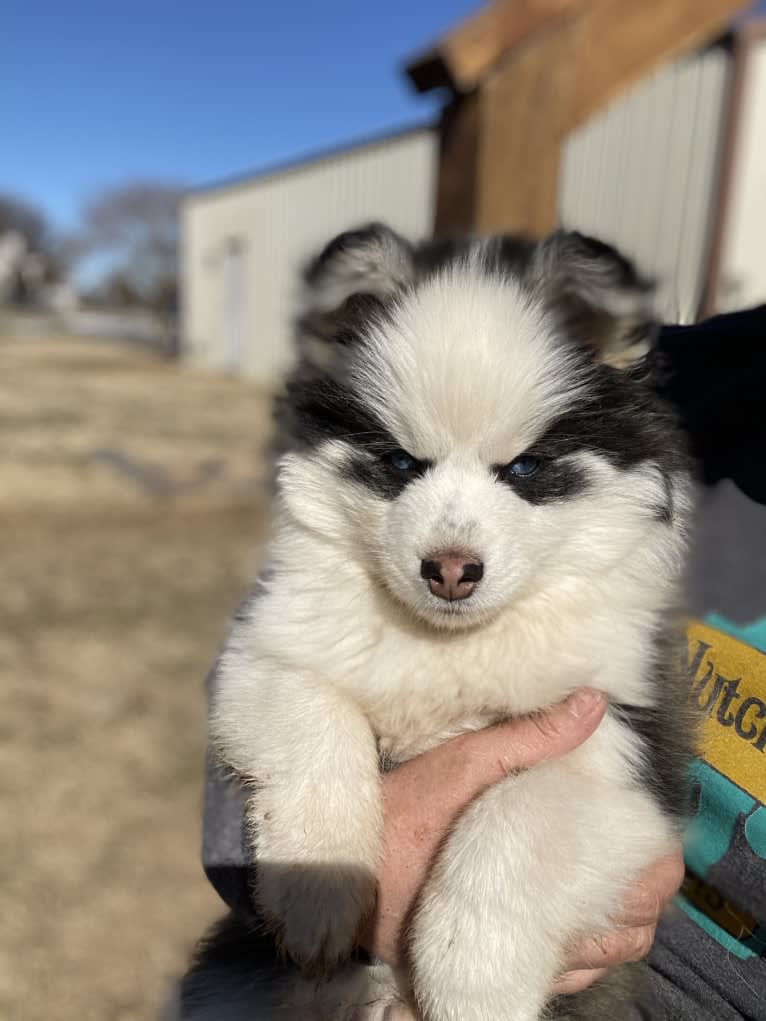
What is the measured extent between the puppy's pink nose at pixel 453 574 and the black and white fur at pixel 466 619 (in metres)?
0.02

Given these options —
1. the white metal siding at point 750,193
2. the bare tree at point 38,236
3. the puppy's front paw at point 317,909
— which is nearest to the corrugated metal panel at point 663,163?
the white metal siding at point 750,193

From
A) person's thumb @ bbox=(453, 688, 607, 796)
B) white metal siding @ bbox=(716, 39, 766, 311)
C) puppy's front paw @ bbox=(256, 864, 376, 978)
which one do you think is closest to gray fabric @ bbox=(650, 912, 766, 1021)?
person's thumb @ bbox=(453, 688, 607, 796)

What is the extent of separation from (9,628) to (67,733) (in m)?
1.59

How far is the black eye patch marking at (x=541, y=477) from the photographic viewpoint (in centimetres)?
176

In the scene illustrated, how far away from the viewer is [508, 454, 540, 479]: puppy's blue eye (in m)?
1.76

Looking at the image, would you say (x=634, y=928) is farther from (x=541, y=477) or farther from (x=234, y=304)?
(x=234, y=304)

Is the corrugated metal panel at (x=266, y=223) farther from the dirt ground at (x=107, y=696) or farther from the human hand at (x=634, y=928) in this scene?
the human hand at (x=634, y=928)

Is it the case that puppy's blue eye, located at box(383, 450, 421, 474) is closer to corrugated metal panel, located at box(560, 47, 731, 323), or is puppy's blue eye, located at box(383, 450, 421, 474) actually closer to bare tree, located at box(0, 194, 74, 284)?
corrugated metal panel, located at box(560, 47, 731, 323)

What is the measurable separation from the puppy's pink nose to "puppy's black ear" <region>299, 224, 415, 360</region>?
590 mm

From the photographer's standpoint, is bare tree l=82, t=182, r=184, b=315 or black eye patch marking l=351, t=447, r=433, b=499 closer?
black eye patch marking l=351, t=447, r=433, b=499

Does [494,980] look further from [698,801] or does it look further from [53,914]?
[53,914]

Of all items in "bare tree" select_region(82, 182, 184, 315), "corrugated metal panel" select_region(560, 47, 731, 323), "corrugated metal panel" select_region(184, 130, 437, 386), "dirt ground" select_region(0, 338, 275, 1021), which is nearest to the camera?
"dirt ground" select_region(0, 338, 275, 1021)

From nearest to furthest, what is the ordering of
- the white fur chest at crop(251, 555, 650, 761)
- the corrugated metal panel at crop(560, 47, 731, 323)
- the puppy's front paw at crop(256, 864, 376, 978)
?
the puppy's front paw at crop(256, 864, 376, 978)
the white fur chest at crop(251, 555, 650, 761)
the corrugated metal panel at crop(560, 47, 731, 323)

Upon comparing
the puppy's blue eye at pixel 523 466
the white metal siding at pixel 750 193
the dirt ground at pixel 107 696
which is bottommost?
the dirt ground at pixel 107 696
